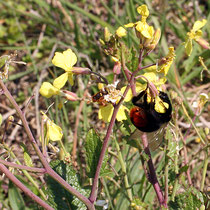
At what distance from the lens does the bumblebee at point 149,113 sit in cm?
160

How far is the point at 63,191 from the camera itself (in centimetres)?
188

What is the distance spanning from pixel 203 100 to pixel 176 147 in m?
0.33

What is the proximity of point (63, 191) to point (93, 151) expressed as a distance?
13.0 inches

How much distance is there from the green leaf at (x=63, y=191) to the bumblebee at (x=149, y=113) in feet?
1.50

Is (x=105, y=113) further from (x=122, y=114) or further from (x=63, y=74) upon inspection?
(x=63, y=74)

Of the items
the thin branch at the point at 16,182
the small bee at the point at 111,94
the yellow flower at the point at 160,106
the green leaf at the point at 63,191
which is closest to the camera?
the thin branch at the point at 16,182

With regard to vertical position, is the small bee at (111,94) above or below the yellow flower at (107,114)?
above

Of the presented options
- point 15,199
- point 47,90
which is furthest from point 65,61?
point 15,199

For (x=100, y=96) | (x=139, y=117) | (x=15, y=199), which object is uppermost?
(x=100, y=96)

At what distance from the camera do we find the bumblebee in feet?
5.26

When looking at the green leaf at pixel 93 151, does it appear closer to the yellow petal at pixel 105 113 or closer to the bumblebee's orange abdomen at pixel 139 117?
the yellow petal at pixel 105 113

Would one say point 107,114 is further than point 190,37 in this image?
No

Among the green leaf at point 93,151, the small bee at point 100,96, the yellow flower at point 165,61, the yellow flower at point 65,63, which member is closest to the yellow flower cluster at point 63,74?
the yellow flower at point 65,63

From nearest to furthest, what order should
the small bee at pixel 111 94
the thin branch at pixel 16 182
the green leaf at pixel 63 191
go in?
the thin branch at pixel 16 182
the small bee at pixel 111 94
the green leaf at pixel 63 191
